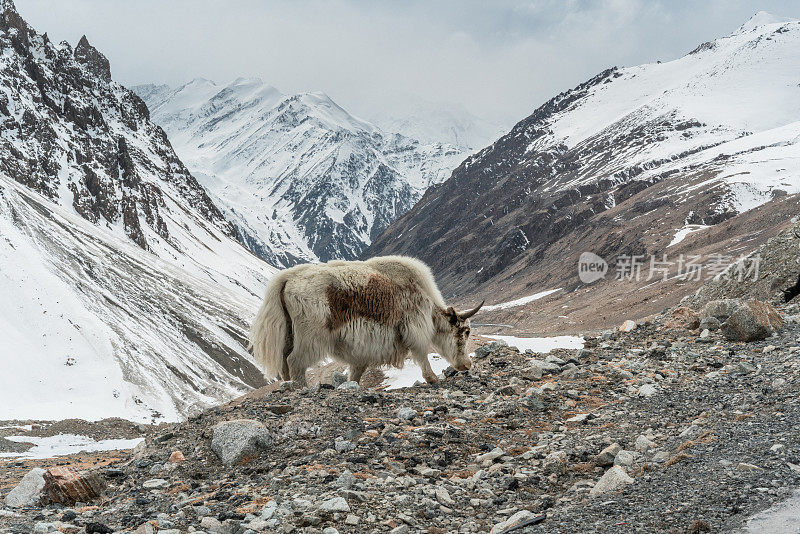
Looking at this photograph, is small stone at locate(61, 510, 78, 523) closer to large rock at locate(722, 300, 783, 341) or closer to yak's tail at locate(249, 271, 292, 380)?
yak's tail at locate(249, 271, 292, 380)

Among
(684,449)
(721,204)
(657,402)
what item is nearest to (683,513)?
(684,449)

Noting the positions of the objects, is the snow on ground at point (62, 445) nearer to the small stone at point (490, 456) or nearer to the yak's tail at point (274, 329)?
the yak's tail at point (274, 329)

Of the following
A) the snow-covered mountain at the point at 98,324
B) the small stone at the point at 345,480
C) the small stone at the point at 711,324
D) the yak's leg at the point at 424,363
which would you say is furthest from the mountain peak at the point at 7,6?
the small stone at the point at 345,480

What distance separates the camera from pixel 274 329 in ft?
38.9

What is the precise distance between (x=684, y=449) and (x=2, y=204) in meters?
81.2

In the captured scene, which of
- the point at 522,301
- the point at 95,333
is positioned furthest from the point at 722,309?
the point at 522,301

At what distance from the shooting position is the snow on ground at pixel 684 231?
128950 millimetres

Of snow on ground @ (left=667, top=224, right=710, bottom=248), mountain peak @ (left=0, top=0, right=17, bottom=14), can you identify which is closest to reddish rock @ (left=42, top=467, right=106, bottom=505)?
snow on ground @ (left=667, top=224, right=710, bottom=248)

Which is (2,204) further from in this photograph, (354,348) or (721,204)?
(721,204)

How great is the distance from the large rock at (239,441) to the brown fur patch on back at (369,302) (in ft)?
13.3

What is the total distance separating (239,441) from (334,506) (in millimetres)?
2442

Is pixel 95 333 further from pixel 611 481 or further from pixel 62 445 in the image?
pixel 611 481

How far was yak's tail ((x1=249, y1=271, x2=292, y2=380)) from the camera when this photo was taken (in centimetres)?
1184

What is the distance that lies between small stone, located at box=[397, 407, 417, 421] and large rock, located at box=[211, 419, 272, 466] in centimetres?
184
